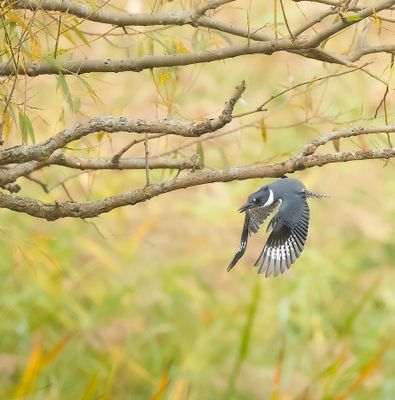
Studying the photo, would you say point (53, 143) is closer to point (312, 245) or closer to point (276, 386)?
point (276, 386)

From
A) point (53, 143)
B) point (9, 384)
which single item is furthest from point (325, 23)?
point (53, 143)

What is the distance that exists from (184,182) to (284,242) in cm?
31

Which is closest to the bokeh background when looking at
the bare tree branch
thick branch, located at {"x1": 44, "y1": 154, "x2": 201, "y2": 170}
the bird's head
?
thick branch, located at {"x1": 44, "y1": 154, "x2": 201, "y2": 170}

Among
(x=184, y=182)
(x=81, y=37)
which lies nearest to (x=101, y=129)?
(x=184, y=182)

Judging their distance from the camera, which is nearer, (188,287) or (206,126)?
(206,126)

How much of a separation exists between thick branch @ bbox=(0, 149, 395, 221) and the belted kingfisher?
7.3 inches

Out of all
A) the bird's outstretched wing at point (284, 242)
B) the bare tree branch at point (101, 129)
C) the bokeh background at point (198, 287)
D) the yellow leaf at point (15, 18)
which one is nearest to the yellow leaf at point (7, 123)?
the bare tree branch at point (101, 129)

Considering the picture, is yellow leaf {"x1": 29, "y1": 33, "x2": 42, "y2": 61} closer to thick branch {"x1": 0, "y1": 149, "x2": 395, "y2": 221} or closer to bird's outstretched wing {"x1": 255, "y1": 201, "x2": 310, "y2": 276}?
thick branch {"x1": 0, "y1": 149, "x2": 395, "y2": 221}

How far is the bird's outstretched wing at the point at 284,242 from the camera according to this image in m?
1.95

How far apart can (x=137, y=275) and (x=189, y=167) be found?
2.45 m

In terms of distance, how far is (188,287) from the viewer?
4.43m

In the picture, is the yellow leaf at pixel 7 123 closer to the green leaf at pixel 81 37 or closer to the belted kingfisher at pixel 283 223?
the green leaf at pixel 81 37

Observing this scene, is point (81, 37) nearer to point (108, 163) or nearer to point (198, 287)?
point (108, 163)

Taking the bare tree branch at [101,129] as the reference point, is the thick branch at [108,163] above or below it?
above
